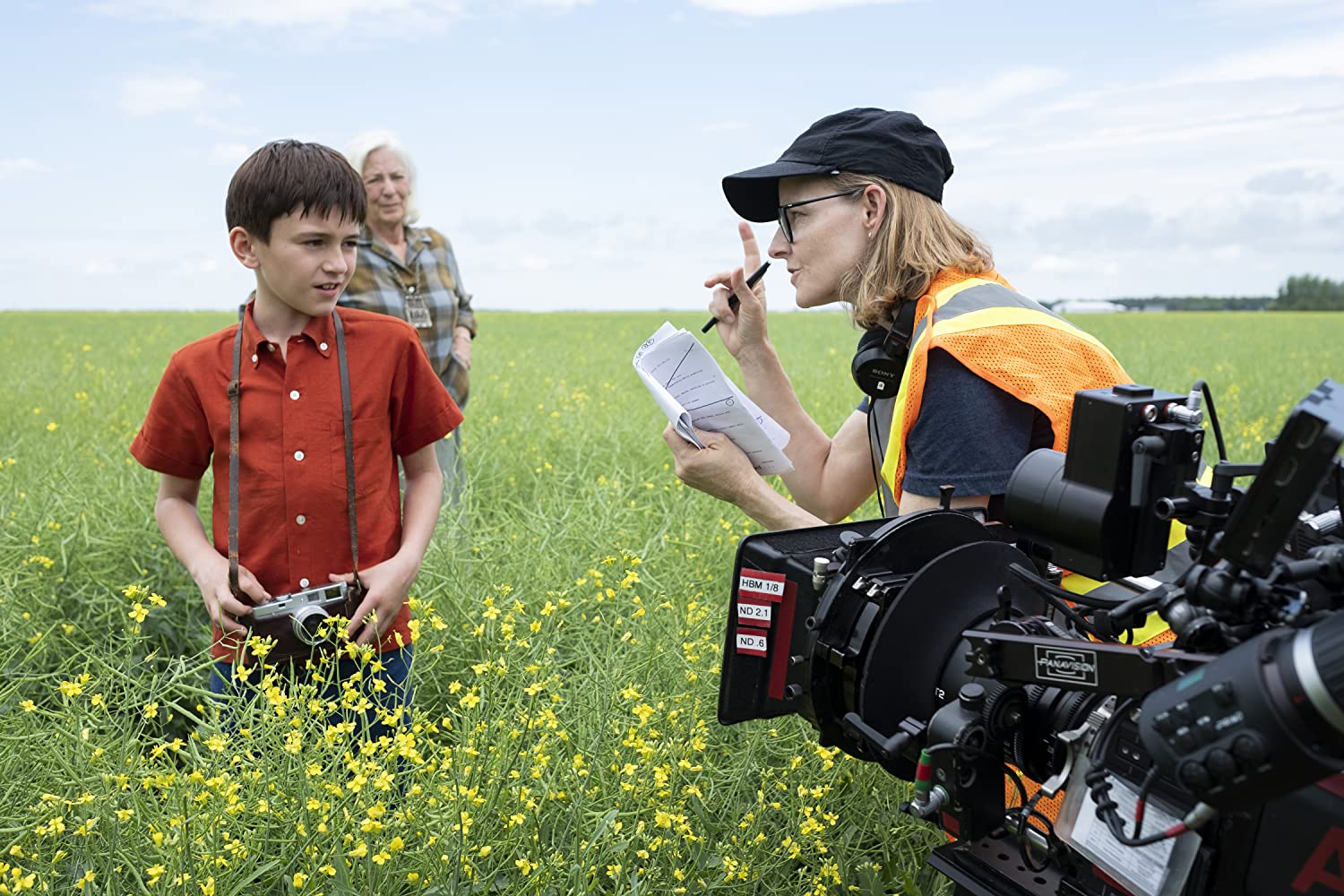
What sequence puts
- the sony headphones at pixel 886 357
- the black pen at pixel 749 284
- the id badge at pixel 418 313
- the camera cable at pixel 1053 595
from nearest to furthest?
the camera cable at pixel 1053 595
the sony headphones at pixel 886 357
the black pen at pixel 749 284
the id badge at pixel 418 313

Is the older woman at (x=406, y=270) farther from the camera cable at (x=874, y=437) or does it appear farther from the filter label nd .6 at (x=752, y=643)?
the filter label nd .6 at (x=752, y=643)

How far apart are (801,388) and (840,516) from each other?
667 centimetres

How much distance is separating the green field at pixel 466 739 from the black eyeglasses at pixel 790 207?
3.01 ft

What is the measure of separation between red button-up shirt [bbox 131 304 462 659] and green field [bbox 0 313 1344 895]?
0.86ft

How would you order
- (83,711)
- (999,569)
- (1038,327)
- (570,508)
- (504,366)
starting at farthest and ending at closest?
(504,366) < (570,508) < (83,711) < (1038,327) < (999,569)

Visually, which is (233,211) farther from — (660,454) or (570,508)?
(660,454)

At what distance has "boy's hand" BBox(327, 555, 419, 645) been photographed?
2461 mm

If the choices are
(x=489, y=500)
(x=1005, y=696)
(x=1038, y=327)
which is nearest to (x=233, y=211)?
(x=1038, y=327)

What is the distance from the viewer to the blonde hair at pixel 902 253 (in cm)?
236

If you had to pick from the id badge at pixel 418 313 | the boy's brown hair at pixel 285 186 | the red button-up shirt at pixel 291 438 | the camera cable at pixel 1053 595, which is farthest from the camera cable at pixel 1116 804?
the id badge at pixel 418 313

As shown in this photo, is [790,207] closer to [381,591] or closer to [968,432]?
[968,432]

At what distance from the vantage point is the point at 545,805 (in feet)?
7.13

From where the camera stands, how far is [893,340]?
2.35 metres

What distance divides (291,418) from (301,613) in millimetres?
439
